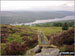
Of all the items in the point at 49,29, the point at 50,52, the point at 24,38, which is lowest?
the point at 50,52

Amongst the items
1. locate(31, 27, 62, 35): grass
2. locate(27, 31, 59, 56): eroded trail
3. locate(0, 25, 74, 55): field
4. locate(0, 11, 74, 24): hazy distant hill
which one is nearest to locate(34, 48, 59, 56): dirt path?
locate(27, 31, 59, 56): eroded trail

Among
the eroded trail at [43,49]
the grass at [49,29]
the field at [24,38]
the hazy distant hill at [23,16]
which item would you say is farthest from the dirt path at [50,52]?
the hazy distant hill at [23,16]

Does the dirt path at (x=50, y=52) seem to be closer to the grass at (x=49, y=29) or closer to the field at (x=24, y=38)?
the field at (x=24, y=38)

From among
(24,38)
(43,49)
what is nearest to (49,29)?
(43,49)

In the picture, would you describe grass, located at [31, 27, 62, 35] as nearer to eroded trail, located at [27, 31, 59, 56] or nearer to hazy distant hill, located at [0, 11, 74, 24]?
eroded trail, located at [27, 31, 59, 56]

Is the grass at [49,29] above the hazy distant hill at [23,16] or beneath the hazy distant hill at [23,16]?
beneath

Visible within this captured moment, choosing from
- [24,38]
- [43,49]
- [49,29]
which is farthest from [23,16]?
[43,49]

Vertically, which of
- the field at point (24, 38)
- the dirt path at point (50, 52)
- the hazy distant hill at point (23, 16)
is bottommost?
the dirt path at point (50, 52)

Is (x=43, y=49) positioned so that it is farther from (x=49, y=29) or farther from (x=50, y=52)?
(x=49, y=29)

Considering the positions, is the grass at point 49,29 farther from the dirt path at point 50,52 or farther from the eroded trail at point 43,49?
the dirt path at point 50,52

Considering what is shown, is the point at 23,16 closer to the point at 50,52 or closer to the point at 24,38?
the point at 24,38

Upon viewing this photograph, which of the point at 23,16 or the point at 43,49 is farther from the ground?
the point at 23,16
